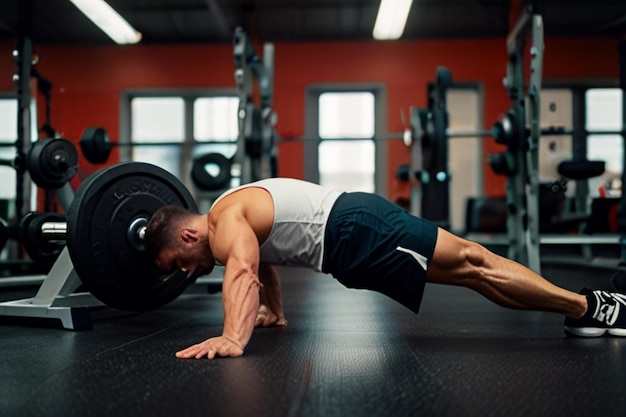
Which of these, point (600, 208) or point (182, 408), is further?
point (600, 208)

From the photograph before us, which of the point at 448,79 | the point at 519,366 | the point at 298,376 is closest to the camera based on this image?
the point at 298,376

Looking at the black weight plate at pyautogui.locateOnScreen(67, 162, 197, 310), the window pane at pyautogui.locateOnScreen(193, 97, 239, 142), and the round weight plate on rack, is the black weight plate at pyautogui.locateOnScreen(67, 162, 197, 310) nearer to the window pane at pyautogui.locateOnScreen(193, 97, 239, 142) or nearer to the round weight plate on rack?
the round weight plate on rack

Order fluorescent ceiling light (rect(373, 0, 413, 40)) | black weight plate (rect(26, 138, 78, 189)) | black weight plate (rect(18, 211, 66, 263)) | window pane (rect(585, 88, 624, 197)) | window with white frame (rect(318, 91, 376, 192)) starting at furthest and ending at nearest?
window with white frame (rect(318, 91, 376, 192))
window pane (rect(585, 88, 624, 197))
fluorescent ceiling light (rect(373, 0, 413, 40))
black weight plate (rect(26, 138, 78, 189))
black weight plate (rect(18, 211, 66, 263))

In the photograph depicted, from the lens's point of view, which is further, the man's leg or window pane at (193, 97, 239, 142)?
window pane at (193, 97, 239, 142)

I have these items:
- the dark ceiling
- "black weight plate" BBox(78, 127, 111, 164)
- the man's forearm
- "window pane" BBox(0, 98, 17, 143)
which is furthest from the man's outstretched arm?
A: the dark ceiling

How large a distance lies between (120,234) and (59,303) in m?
0.48

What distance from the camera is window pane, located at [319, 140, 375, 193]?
304 inches

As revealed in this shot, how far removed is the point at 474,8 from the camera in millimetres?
7176

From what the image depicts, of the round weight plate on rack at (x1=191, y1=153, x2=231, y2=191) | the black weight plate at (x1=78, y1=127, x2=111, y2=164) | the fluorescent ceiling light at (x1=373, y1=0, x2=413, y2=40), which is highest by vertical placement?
the fluorescent ceiling light at (x1=373, y1=0, x2=413, y2=40)

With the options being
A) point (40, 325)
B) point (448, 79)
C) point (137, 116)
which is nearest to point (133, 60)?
point (137, 116)

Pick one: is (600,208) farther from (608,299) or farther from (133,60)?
(133,60)

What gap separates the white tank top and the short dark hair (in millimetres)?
229

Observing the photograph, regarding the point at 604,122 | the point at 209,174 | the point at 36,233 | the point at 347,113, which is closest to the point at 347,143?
the point at 347,113

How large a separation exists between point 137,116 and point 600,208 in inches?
210
